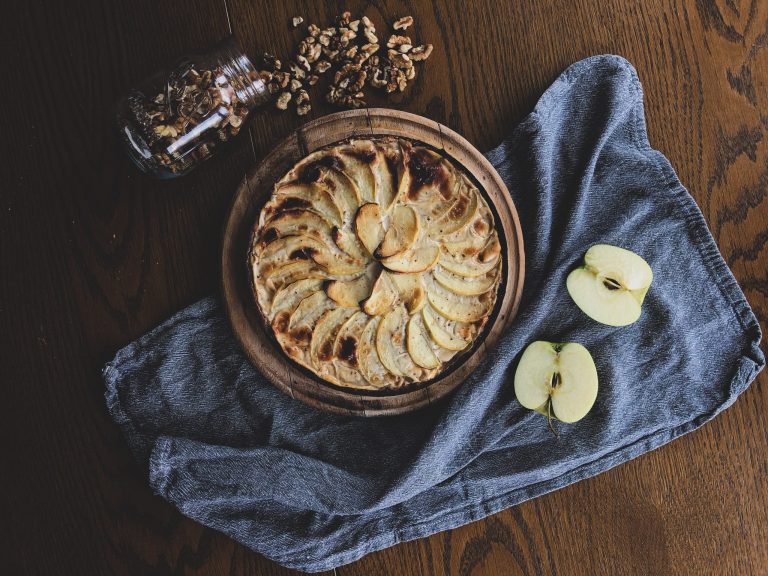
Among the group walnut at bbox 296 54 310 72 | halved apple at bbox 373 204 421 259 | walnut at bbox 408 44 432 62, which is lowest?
halved apple at bbox 373 204 421 259

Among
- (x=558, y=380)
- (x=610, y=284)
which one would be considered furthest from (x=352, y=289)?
(x=610, y=284)

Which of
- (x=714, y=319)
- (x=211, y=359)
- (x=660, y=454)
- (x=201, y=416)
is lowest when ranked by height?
(x=660, y=454)

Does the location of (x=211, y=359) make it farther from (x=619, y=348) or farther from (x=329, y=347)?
(x=619, y=348)

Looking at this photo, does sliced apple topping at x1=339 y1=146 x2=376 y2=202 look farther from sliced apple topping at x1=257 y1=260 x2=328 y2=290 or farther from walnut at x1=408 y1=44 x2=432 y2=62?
walnut at x1=408 y1=44 x2=432 y2=62

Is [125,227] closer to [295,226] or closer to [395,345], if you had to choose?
[295,226]

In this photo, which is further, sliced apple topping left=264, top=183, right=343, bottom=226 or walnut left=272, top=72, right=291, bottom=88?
walnut left=272, top=72, right=291, bottom=88

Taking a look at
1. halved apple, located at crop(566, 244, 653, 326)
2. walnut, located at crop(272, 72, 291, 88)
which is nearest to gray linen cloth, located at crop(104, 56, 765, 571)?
halved apple, located at crop(566, 244, 653, 326)

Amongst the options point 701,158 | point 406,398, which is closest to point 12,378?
point 406,398
